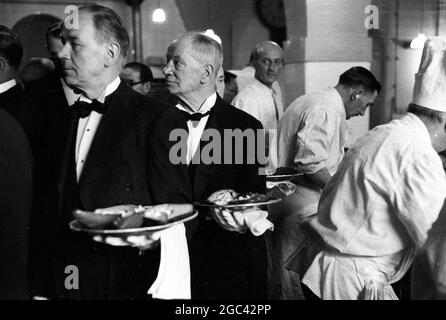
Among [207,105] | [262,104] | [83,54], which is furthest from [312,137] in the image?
[83,54]

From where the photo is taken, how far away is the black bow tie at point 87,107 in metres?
1.21

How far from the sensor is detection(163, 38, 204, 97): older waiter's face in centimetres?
155

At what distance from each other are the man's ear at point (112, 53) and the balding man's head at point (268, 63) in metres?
1.51

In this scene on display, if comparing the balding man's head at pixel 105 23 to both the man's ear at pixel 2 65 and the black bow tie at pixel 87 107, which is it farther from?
the man's ear at pixel 2 65

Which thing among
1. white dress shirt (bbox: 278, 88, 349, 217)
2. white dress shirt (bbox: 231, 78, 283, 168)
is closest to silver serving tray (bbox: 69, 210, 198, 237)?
white dress shirt (bbox: 278, 88, 349, 217)

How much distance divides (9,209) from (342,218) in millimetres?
859

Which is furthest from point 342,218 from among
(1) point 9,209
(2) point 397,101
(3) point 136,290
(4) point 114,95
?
(2) point 397,101

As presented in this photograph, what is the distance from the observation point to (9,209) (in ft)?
4.09

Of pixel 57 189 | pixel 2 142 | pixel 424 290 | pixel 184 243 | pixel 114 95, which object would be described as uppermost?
pixel 114 95

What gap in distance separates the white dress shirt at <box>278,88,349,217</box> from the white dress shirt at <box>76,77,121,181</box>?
3.56ft

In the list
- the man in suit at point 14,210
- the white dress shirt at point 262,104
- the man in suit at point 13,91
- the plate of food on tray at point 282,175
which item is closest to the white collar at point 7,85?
the man in suit at point 13,91

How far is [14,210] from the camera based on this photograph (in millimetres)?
1249
